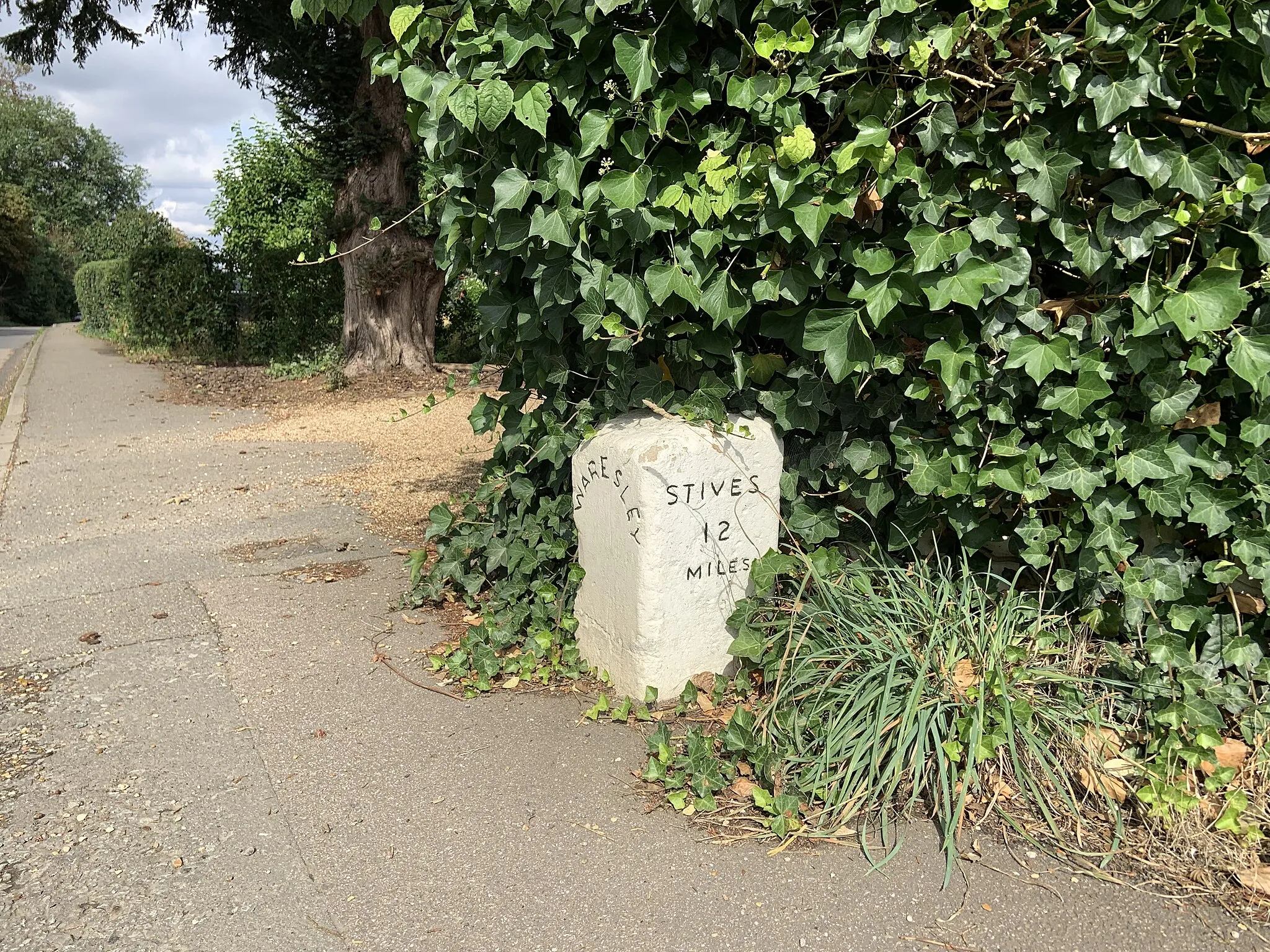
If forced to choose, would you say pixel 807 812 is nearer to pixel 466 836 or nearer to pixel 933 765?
pixel 933 765

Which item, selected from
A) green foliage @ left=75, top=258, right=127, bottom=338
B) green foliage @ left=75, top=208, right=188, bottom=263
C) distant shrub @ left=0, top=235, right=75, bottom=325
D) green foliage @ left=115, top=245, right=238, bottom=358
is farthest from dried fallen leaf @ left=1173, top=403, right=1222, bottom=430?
distant shrub @ left=0, top=235, right=75, bottom=325

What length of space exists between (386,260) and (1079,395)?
33.5 ft

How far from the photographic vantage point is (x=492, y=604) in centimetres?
400

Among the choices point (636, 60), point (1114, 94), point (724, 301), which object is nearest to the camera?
point (1114, 94)

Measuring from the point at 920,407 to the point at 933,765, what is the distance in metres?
1.18

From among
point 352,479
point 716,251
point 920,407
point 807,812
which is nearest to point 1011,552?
point 920,407

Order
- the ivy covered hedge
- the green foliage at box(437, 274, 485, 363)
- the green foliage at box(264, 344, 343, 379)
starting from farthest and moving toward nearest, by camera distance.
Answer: the green foliage at box(437, 274, 485, 363) → the green foliage at box(264, 344, 343, 379) → the ivy covered hedge

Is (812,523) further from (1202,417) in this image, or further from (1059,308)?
(1202,417)

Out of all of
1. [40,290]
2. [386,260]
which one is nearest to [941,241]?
[386,260]

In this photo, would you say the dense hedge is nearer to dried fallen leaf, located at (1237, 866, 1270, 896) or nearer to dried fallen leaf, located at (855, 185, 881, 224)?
dried fallen leaf, located at (855, 185, 881, 224)

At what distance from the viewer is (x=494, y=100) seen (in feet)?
9.62

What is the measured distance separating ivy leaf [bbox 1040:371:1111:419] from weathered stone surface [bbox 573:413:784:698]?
0.96 metres

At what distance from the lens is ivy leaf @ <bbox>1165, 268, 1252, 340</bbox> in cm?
251

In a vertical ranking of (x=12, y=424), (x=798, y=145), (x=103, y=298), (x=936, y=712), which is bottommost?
(x=936, y=712)
